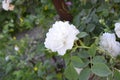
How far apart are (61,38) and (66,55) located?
70 mm

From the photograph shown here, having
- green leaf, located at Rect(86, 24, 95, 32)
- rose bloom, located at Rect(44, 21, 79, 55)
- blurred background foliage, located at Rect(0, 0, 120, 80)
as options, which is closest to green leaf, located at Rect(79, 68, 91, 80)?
blurred background foliage, located at Rect(0, 0, 120, 80)

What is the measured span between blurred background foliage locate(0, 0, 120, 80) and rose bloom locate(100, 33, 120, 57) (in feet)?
0.11

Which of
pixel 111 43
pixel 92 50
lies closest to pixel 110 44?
pixel 111 43

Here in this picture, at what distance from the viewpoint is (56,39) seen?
1.38 m

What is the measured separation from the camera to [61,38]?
1.38 meters

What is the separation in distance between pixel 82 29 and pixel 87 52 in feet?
1.02

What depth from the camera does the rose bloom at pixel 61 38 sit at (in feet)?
4.52

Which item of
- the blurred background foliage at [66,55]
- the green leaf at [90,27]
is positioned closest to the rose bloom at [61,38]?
the blurred background foliage at [66,55]

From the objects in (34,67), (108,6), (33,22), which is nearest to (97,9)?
(108,6)

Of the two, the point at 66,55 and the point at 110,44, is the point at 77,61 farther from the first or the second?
the point at 110,44

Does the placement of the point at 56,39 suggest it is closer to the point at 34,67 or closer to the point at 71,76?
the point at 71,76

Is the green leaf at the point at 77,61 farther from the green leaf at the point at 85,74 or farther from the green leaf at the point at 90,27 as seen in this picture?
the green leaf at the point at 90,27

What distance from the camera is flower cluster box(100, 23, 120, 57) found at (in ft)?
4.82

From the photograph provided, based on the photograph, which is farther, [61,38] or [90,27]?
[90,27]
